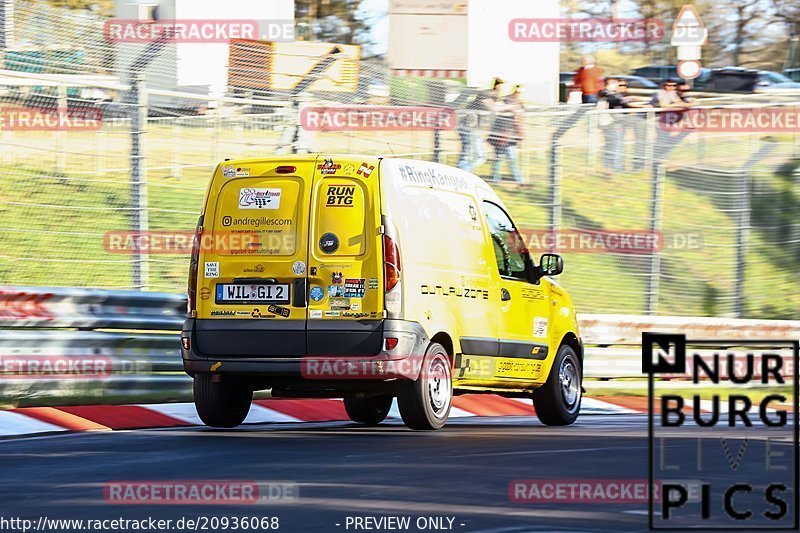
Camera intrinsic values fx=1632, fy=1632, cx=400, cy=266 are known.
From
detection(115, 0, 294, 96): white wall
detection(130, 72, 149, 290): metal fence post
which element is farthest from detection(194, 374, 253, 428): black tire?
detection(115, 0, 294, 96): white wall

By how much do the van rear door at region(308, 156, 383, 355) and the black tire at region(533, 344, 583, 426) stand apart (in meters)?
2.45

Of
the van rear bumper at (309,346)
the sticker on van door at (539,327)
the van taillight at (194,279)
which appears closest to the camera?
the van rear bumper at (309,346)

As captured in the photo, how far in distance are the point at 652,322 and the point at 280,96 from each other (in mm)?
4651

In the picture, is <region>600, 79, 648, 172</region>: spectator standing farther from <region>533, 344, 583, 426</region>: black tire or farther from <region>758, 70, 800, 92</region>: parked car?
<region>758, 70, 800, 92</region>: parked car

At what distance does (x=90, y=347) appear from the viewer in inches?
500

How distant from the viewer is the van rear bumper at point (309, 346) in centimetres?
1095

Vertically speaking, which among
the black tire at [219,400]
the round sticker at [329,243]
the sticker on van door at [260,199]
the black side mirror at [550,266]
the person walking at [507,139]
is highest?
the person walking at [507,139]

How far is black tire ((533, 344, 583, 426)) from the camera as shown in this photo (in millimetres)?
12961

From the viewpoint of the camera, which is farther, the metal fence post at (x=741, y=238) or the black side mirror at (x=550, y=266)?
the metal fence post at (x=741, y=238)

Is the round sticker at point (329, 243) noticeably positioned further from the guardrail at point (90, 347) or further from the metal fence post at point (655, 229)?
the metal fence post at point (655, 229)

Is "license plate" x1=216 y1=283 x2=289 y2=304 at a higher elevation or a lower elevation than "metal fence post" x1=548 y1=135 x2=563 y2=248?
lower

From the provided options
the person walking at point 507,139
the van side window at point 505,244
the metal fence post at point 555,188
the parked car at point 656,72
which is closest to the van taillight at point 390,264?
the van side window at point 505,244

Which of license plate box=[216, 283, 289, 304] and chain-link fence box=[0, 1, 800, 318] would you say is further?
chain-link fence box=[0, 1, 800, 318]

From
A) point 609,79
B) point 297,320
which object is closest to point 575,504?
point 297,320
